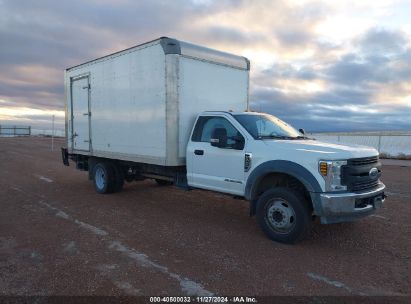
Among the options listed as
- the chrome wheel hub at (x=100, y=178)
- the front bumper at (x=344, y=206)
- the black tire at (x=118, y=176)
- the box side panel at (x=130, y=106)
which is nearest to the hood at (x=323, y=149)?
the front bumper at (x=344, y=206)

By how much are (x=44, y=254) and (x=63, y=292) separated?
142 centimetres

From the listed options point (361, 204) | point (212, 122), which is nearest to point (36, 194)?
point (212, 122)

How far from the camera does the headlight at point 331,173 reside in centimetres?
551

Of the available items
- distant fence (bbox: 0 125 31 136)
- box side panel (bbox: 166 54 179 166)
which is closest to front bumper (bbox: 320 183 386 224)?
box side panel (bbox: 166 54 179 166)

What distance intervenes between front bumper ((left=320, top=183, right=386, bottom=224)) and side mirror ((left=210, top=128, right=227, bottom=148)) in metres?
2.00

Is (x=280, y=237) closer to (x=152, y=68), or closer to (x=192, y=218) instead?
(x=192, y=218)

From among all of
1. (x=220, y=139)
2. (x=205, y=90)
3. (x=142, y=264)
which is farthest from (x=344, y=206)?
(x=205, y=90)

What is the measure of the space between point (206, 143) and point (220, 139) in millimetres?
538

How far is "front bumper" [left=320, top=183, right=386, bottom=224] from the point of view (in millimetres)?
5469

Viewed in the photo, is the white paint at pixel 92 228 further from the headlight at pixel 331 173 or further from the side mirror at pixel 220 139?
the headlight at pixel 331 173

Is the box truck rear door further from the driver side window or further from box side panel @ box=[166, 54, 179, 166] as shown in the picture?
the driver side window

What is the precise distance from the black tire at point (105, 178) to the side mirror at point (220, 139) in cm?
409

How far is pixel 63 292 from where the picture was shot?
4215 mm

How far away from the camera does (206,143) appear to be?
7.23 metres
